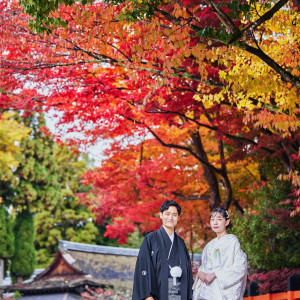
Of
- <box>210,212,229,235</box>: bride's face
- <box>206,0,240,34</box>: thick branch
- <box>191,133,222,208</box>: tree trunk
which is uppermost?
<box>206,0,240,34</box>: thick branch

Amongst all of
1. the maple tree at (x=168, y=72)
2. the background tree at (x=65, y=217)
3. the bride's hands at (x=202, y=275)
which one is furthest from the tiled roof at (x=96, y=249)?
the bride's hands at (x=202, y=275)

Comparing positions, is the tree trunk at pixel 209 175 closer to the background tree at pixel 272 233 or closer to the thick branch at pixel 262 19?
the background tree at pixel 272 233

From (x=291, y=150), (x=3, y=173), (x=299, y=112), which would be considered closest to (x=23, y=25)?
(x=299, y=112)

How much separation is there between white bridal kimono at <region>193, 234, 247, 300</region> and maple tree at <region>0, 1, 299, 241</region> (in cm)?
184

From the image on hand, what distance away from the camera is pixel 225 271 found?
4348 mm

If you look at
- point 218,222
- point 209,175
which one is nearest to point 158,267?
point 218,222

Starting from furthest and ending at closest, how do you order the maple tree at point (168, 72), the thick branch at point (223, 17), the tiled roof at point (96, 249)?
the tiled roof at point (96, 249), the maple tree at point (168, 72), the thick branch at point (223, 17)

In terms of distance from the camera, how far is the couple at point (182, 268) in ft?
13.9

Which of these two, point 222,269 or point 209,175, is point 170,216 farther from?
point 209,175

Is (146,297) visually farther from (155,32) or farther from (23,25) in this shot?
(23,25)

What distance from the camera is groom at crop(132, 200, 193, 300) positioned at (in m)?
4.23

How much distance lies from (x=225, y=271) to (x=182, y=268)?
16.2 inches

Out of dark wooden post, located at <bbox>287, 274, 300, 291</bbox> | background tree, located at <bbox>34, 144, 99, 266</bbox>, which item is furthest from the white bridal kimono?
background tree, located at <bbox>34, 144, 99, 266</bbox>

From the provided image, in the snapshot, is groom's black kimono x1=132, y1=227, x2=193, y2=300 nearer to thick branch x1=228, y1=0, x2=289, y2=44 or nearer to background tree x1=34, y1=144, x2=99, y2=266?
thick branch x1=228, y1=0, x2=289, y2=44
